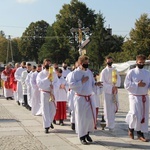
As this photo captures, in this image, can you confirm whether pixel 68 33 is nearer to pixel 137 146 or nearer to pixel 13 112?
pixel 13 112

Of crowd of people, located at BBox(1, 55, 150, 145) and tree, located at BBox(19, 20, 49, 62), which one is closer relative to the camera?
crowd of people, located at BBox(1, 55, 150, 145)

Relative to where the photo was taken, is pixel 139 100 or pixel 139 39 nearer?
pixel 139 100

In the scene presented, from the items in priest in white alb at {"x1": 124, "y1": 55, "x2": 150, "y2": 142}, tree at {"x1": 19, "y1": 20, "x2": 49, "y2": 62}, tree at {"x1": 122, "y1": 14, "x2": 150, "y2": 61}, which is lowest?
priest in white alb at {"x1": 124, "y1": 55, "x2": 150, "y2": 142}

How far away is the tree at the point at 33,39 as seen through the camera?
77.2 meters

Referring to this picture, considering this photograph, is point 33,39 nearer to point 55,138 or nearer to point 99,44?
point 99,44

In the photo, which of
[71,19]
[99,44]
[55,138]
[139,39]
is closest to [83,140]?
[55,138]

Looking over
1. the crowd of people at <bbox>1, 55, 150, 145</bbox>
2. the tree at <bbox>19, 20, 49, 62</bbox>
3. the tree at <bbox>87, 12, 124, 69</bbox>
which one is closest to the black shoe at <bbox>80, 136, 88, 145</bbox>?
the crowd of people at <bbox>1, 55, 150, 145</bbox>

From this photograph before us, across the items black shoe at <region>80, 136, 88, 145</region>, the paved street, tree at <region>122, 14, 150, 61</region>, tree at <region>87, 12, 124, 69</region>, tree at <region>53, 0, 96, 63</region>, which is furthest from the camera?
tree at <region>53, 0, 96, 63</region>

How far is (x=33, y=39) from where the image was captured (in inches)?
3076

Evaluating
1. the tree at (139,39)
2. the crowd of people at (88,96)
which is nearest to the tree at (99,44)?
the tree at (139,39)

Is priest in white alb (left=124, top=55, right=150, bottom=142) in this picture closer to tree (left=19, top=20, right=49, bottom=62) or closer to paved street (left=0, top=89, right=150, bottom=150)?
paved street (left=0, top=89, right=150, bottom=150)

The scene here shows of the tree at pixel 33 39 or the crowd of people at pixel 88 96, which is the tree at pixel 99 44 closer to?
the crowd of people at pixel 88 96

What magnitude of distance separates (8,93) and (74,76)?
11857mm

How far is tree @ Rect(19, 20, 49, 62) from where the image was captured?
3041 inches
